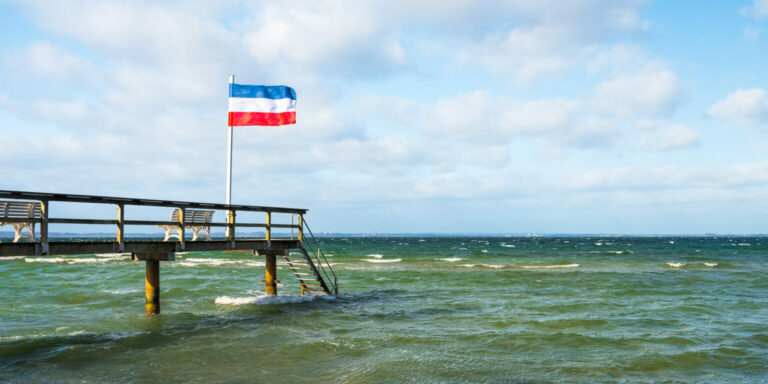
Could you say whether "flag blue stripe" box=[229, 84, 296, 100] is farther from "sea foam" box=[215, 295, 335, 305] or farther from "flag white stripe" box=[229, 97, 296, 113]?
"sea foam" box=[215, 295, 335, 305]

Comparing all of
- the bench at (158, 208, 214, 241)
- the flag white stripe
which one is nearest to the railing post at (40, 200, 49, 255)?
the bench at (158, 208, 214, 241)

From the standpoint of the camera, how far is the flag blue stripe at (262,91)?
755 inches

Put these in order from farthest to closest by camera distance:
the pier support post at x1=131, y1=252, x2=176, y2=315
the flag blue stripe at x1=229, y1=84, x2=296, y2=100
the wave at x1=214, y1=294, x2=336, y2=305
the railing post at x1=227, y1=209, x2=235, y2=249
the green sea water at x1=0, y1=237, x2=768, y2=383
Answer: the wave at x1=214, y1=294, x2=336, y2=305, the flag blue stripe at x1=229, y1=84, x2=296, y2=100, the railing post at x1=227, y1=209, x2=235, y2=249, the pier support post at x1=131, y1=252, x2=176, y2=315, the green sea water at x1=0, y1=237, x2=768, y2=383

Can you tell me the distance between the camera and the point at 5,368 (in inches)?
438

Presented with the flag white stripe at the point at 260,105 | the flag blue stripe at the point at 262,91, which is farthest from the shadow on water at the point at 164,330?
the flag blue stripe at the point at 262,91

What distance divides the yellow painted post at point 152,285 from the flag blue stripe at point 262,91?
690 cm

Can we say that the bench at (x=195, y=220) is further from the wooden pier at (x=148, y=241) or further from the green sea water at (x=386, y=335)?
the green sea water at (x=386, y=335)

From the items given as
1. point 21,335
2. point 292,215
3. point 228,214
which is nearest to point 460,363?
point 228,214

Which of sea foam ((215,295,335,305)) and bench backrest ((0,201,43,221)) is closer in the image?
bench backrest ((0,201,43,221))

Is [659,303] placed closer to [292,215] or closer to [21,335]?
[292,215]

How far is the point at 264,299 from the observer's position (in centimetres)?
2170

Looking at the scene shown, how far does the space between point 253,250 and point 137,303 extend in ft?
18.0

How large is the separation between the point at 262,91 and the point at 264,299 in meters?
8.94

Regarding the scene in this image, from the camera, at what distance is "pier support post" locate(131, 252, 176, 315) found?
1600 cm
